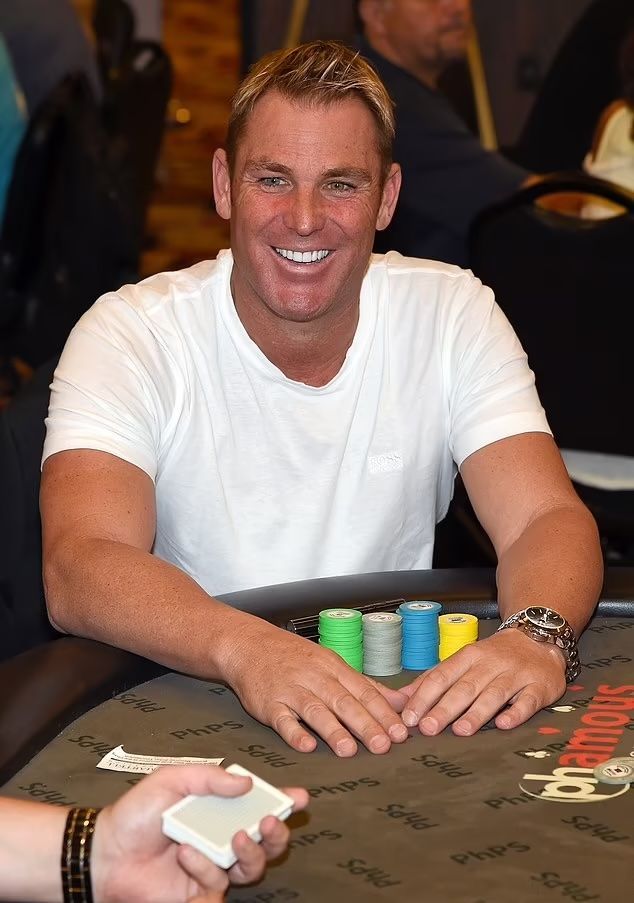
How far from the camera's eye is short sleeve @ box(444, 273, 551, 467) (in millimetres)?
2113

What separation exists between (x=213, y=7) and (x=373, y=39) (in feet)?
15.6

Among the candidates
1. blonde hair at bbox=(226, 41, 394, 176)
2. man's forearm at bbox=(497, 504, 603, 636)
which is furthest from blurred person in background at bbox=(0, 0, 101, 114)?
man's forearm at bbox=(497, 504, 603, 636)

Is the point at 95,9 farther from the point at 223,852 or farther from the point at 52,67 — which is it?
the point at 223,852

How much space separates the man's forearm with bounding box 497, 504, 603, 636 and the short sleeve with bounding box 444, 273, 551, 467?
6.7 inches

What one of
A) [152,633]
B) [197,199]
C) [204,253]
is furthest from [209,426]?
[197,199]

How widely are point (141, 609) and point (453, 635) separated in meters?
0.35

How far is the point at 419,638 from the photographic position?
1717mm

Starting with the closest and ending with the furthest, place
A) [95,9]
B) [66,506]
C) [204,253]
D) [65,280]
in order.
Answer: [66,506] → [65,280] → [95,9] → [204,253]

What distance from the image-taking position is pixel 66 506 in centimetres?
187

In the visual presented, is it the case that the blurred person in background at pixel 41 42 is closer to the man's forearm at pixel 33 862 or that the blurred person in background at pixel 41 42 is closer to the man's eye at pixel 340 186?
the man's eye at pixel 340 186

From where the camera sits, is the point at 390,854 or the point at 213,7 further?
the point at 213,7

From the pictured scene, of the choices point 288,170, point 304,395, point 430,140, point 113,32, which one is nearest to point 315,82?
point 288,170

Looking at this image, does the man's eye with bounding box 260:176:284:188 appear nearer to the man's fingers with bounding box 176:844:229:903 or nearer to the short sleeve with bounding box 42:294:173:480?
the short sleeve with bounding box 42:294:173:480

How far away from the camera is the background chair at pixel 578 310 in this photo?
10.2 ft
